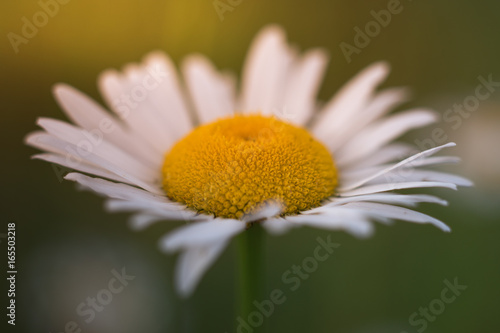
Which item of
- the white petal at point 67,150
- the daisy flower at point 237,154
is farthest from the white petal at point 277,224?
the white petal at point 67,150

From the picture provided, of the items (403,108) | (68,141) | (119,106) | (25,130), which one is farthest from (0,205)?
(403,108)

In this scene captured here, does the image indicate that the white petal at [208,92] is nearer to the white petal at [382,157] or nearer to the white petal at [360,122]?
the white petal at [360,122]

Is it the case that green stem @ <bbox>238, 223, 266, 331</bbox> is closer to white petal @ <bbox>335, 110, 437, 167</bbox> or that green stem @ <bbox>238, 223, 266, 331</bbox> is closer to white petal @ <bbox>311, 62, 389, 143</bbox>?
white petal @ <bbox>335, 110, 437, 167</bbox>

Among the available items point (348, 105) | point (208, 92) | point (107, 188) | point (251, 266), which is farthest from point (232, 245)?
point (107, 188)

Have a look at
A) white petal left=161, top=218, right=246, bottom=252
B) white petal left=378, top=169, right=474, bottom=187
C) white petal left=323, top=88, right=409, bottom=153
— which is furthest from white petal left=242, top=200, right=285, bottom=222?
white petal left=323, top=88, right=409, bottom=153

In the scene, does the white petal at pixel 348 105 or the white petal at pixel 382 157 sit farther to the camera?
the white petal at pixel 348 105

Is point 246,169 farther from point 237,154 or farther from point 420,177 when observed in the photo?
point 420,177

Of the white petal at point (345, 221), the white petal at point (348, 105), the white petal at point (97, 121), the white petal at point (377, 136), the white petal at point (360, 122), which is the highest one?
the white petal at point (97, 121)
